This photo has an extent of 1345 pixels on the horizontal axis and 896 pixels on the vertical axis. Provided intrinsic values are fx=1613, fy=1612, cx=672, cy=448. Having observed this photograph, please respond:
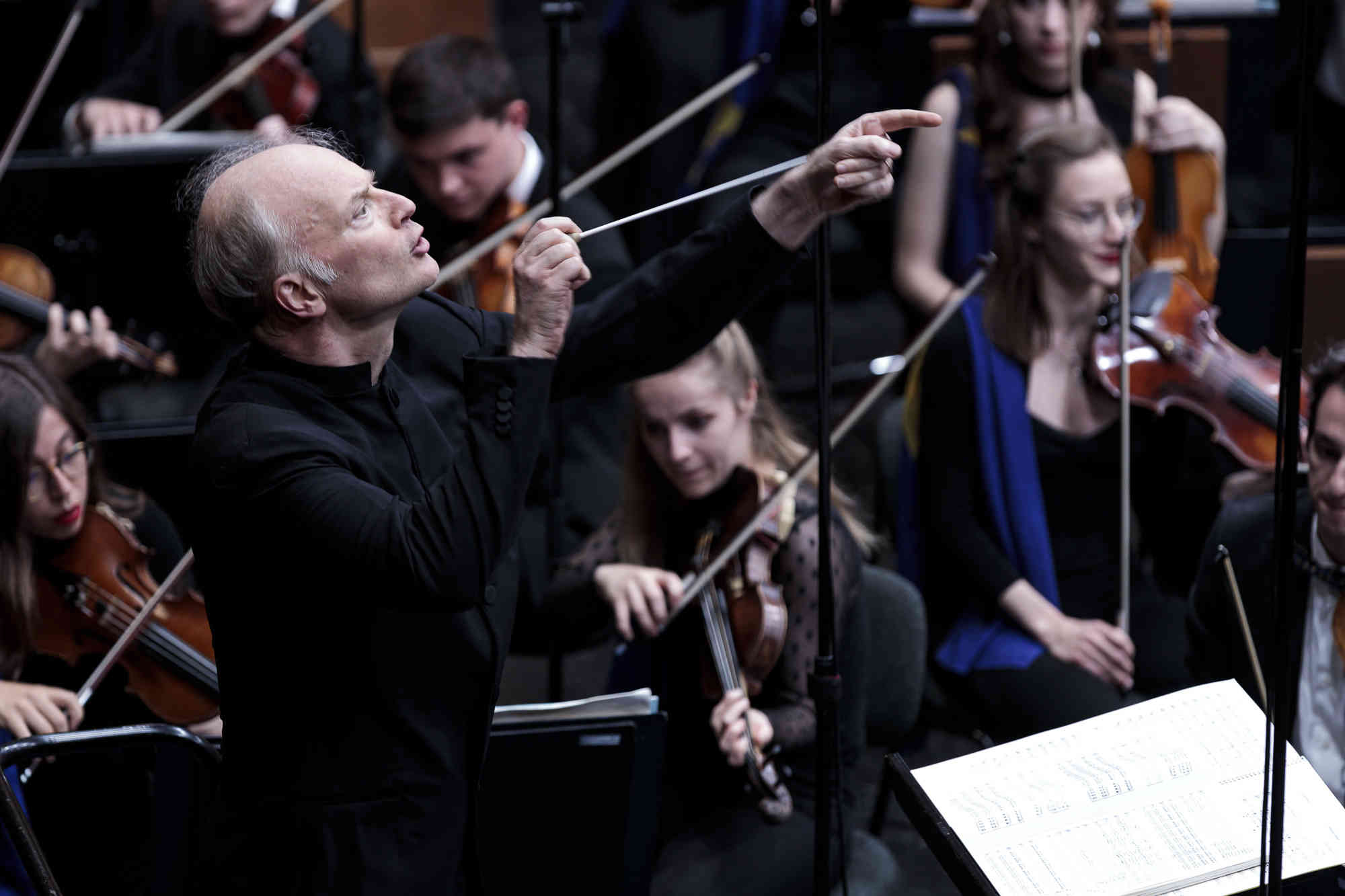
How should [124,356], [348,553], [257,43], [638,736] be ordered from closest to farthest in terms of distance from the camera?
[348,553] < [638,736] < [124,356] < [257,43]

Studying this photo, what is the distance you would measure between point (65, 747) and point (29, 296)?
4.10 ft

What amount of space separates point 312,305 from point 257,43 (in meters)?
1.83

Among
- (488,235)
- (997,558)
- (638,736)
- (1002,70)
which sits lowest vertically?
(997,558)

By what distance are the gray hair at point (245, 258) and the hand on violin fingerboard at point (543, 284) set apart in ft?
0.44

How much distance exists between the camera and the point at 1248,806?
1146 mm

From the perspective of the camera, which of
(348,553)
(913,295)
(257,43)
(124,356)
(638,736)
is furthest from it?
(257,43)

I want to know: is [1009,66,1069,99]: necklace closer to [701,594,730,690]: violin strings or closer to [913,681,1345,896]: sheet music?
[701,594,730,690]: violin strings

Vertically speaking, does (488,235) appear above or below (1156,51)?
below

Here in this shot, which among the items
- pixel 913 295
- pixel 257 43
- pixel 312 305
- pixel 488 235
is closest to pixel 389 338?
pixel 312 305

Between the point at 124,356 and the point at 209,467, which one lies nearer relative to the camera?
the point at 209,467

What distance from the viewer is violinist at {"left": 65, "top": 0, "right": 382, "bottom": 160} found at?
274 centimetres

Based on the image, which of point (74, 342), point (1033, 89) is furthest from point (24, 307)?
point (1033, 89)

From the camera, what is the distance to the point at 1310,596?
168 centimetres

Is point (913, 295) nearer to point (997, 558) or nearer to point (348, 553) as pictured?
point (997, 558)
